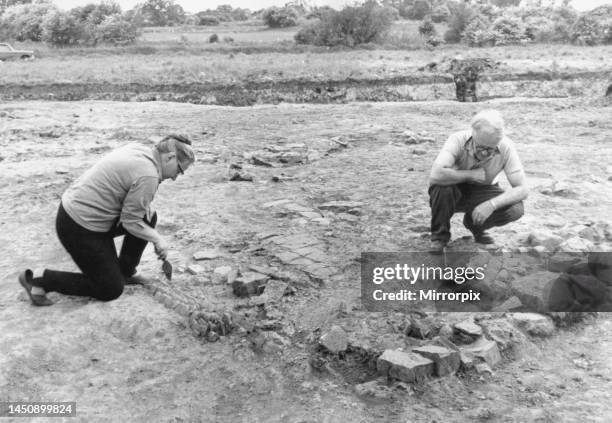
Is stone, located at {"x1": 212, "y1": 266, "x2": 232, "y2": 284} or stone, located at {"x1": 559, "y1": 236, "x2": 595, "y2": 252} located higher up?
stone, located at {"x1": 559, "y1": 236, "x2": 595, "y2": 252}

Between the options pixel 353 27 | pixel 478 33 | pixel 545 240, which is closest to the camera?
pixel 545 240

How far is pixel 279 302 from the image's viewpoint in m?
4.30

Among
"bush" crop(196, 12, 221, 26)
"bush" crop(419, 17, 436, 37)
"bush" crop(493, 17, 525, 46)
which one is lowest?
"bush" crop(493, 17, 525, 46)

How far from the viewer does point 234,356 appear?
12.0 feet

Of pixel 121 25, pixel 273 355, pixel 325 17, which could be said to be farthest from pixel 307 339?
pixel 121 25

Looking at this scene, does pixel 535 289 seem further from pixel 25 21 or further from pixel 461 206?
pixel 25 21

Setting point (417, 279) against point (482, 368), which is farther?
point (417, 279)

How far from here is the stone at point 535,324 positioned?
3830 millimetres

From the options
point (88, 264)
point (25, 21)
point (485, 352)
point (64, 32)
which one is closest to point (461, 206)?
point (485, 352)

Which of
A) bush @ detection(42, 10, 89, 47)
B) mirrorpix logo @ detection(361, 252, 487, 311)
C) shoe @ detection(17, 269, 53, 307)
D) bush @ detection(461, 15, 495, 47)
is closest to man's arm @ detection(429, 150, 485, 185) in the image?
mirrorpix logo @ detection(361, 252, 487, 311)

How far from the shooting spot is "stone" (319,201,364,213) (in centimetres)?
626

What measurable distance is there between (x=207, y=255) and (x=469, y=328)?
2325 millimetres

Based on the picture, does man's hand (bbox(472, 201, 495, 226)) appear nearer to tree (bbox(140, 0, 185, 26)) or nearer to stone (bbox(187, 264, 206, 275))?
stone (bbox(187, 264, 206, 275))

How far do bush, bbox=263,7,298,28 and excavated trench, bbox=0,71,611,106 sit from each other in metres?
30.5
